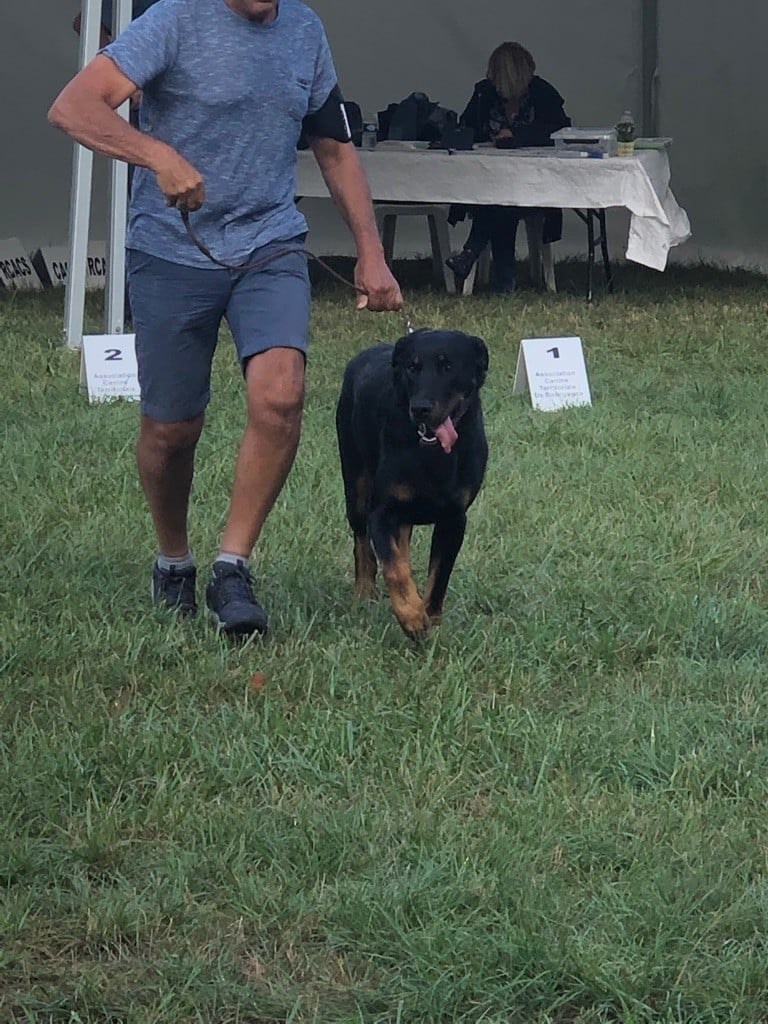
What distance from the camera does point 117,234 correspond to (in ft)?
25.7

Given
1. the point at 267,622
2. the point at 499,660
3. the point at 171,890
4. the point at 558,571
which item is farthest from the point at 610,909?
the point at 558,571

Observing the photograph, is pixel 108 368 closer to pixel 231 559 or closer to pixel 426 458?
pixel 231 559

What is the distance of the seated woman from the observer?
1142cm

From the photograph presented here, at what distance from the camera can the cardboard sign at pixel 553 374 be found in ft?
22.5

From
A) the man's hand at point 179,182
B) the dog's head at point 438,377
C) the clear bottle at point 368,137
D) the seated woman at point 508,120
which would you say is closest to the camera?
the man's hand at point 179,182

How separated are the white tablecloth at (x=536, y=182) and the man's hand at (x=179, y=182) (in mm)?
6476

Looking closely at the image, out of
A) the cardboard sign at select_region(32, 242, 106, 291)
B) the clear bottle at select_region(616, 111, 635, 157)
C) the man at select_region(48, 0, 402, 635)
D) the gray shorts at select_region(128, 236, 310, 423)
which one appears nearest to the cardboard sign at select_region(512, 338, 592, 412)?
A: the man at select_region(48, 0, 402, 635)

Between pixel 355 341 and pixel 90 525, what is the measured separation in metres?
3.81

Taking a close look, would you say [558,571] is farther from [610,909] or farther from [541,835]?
[610,909]

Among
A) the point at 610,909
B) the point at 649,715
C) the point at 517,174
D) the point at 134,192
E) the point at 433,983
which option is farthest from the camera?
the point at 517,174

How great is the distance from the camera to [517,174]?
10500 millimetres

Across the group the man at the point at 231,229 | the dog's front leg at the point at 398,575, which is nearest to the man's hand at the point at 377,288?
the man at the point at 231,229

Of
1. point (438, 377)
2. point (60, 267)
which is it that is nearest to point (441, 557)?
point (438, 377)

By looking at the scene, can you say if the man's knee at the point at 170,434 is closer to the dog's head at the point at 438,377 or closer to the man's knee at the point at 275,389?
the man's knee at the point at 275,389
